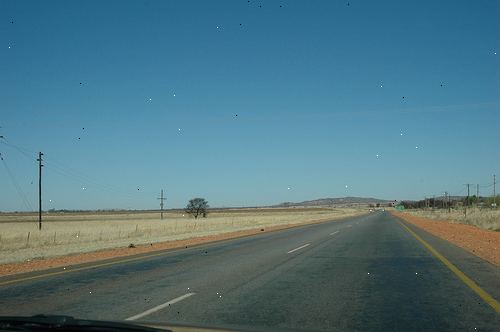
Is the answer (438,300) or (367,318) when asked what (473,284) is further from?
(367,318)

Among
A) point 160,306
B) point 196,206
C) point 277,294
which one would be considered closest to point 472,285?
point 277,294

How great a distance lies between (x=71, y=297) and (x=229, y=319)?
3698mm

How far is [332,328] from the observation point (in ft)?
23.0

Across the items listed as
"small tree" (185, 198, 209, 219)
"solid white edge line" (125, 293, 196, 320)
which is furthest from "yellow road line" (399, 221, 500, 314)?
"small tree" (185, 198, 209, 219)

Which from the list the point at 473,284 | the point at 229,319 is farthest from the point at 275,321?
the point at 473,284

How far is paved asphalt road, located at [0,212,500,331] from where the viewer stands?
7590 millimetres

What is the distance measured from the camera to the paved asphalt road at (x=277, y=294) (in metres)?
7.59

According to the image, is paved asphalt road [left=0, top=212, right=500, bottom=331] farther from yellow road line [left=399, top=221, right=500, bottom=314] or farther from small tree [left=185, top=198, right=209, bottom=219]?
small tree [left=185, top=198, right=209, bottom=219]

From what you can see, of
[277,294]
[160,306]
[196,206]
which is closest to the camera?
[160,306]

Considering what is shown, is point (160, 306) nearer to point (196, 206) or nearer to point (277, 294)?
point (277, 294)

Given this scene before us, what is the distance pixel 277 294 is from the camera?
32.6 feet

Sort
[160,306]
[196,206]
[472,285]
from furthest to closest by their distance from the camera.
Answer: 1. [196,206]
2. [472,285]
3. [160,306]

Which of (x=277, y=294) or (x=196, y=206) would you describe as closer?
(x=277, y=294)

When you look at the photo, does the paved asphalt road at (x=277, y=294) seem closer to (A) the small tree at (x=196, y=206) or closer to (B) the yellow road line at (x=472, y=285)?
(B) the yellow road line at (x=472, y=285)
